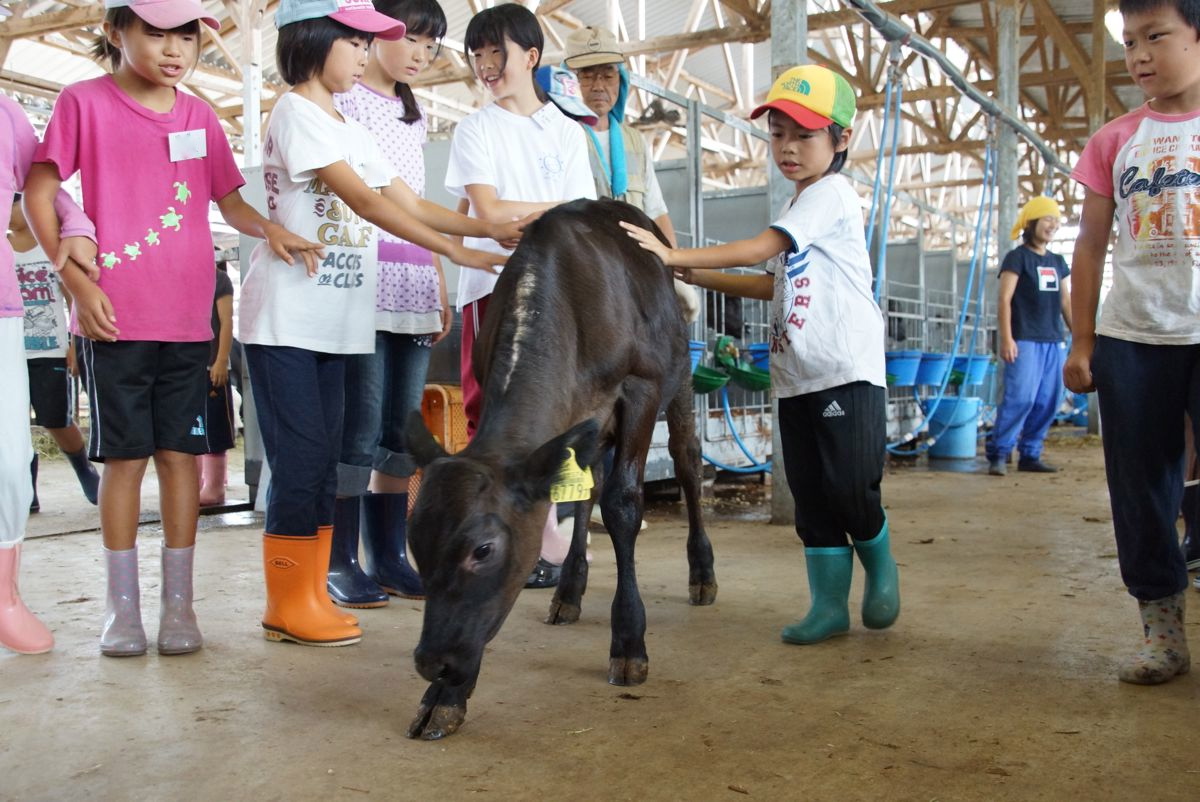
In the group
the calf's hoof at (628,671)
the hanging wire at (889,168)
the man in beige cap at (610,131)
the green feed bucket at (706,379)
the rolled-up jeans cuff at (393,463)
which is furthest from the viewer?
the green feed bucket at (706,379)

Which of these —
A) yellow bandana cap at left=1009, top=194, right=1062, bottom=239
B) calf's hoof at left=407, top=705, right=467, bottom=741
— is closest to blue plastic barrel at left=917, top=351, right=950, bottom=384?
yellow bandana cap at left=1009, top=194, right=1062, bottom=239

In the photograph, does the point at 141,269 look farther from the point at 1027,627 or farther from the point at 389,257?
the point at 1027,627

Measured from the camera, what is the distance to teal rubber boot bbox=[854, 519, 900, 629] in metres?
2.73

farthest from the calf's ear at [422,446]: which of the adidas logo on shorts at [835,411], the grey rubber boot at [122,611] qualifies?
the adidas logo on shorts at [835,411]

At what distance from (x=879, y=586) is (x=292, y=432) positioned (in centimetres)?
156

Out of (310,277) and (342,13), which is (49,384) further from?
(342,13)

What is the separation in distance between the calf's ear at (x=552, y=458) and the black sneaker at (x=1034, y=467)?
6.04 metres

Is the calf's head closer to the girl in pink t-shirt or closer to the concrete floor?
the concrete floor

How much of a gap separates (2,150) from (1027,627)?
2892mm

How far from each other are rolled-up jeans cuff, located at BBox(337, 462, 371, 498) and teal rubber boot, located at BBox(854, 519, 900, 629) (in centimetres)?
143

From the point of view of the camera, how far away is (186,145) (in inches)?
103

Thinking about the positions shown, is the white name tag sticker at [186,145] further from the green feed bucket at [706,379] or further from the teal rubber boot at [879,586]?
the green feed bucket at [706,379]

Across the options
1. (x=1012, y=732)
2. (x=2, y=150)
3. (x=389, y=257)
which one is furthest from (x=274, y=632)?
(x=1012, y=732)

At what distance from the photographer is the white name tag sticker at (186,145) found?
2.61m
